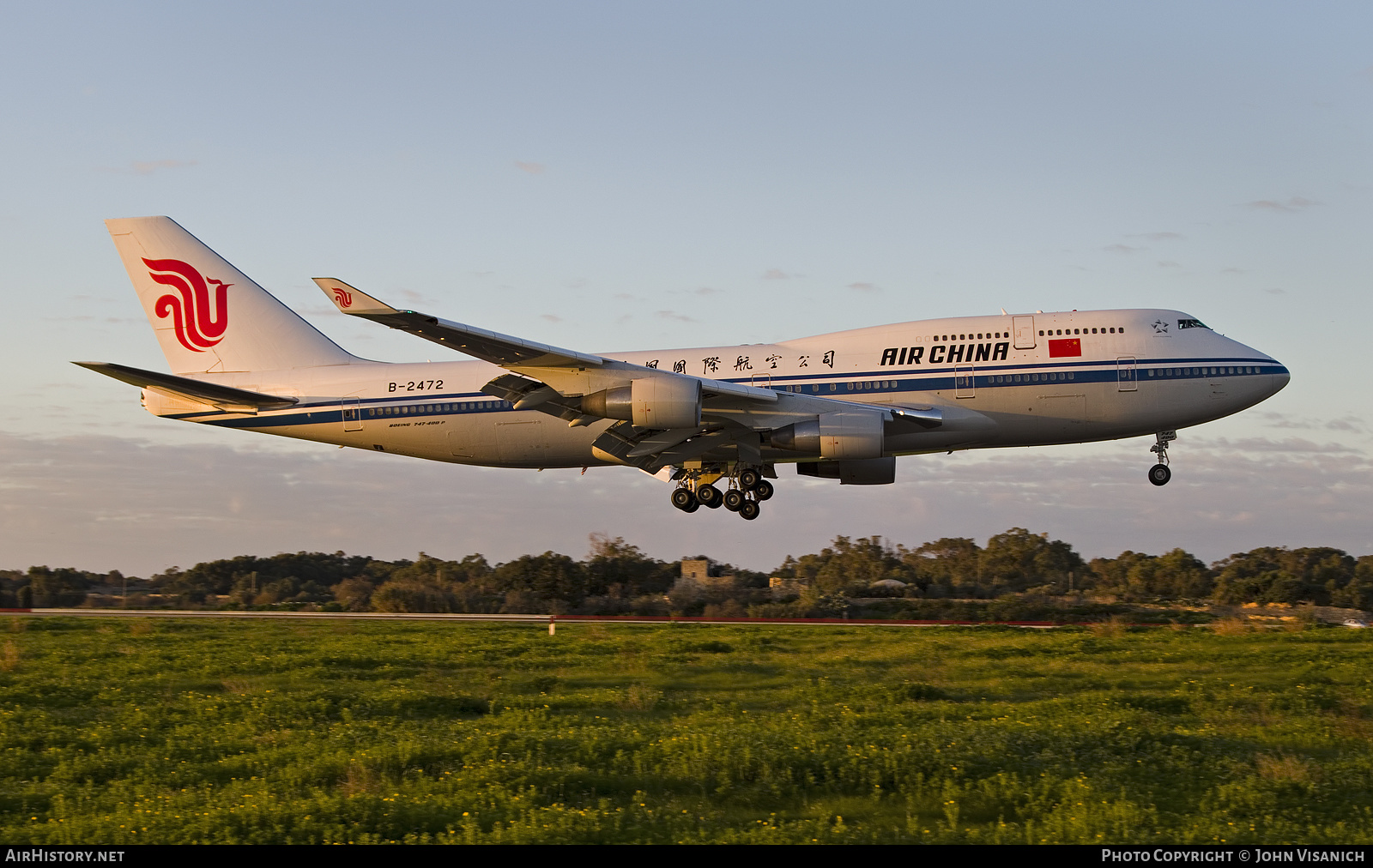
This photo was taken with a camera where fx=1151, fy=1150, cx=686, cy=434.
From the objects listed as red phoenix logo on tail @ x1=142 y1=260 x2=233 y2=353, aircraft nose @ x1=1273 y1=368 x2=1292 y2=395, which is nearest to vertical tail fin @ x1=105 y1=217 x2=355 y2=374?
red phoenix logo on tail @ x1=142 y1=260 x2=233 y2=353

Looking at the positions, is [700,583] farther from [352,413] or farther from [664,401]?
[664,401]

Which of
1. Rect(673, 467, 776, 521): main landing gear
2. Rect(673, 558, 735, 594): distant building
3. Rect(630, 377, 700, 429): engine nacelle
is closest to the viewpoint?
Rect(630, 377, 700, 429): engine nacelle

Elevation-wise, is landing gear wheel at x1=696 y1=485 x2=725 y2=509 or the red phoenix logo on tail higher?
the red phoenix logo on tail

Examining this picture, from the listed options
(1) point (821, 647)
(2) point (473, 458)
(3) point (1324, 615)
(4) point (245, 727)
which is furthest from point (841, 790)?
(3) point (1324, 615)

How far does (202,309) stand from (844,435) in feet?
68.9

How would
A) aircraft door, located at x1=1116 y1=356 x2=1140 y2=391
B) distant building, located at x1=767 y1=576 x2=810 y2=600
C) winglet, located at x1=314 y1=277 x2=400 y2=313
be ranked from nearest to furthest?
1. winglet, located at x1=314 y1=277 x2=400 y2=313
2. aircraft door, located at x1=1116 y1=356 x2=1140 y2=391
3. distant building, located at x1=767 y1=576 x2=810 y2=600

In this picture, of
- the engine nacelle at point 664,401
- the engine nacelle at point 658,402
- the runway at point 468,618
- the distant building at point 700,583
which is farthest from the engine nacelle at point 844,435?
the distant building at point 700,583

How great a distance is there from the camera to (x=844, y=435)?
29016 millimetres

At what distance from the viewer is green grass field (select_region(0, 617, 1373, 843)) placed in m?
11.5

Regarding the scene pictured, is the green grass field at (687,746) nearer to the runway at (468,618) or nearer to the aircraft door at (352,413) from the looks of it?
the aircraft door at (352,413)

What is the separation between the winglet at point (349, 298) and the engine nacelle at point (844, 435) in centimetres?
1090

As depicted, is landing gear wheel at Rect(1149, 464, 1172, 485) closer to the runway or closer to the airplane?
the airplane

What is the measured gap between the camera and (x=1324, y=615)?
40.8m

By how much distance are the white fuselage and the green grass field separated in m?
6.17
